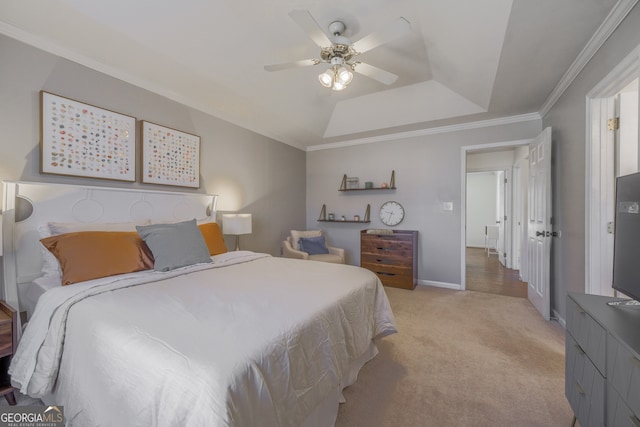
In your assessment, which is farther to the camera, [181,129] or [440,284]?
[440,284]

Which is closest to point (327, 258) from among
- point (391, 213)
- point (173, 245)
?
point (391, 213)

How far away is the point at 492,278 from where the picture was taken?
176 inches

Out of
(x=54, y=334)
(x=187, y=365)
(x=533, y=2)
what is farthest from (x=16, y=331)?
(x=533, y=2)

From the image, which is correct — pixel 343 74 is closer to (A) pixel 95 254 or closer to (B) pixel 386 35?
(B) pixel 386 35

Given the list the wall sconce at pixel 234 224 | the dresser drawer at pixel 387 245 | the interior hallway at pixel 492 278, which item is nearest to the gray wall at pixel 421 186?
the dresser drawer at pixel 387 245

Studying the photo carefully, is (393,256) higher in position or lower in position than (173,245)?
lower

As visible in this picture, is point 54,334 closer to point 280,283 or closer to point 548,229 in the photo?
point 280,283

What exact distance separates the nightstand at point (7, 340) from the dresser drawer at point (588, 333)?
9.41ft

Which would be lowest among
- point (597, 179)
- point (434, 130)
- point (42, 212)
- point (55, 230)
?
point (55, 230)

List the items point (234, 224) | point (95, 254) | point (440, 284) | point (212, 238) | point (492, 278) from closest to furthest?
1. point (95, 254)
2. point (212, 238)
3. point (234, 224)
4. point (440, 284)
5. point (492, 278)

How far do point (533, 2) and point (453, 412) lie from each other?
250cm

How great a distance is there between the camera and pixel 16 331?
4.83 feet

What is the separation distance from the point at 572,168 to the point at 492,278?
8.52 feet
